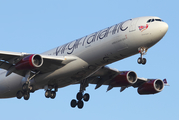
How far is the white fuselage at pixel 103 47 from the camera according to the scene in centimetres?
4056

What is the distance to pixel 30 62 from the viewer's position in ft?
134

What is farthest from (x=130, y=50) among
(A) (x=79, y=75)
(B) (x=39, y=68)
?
(B) (x=39, y=68)

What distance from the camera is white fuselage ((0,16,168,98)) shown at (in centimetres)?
4056

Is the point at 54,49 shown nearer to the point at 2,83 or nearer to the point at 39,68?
the point at 39,68

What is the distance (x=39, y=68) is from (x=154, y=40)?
12.5 metres

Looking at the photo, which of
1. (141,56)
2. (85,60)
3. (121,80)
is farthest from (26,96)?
(141,56)

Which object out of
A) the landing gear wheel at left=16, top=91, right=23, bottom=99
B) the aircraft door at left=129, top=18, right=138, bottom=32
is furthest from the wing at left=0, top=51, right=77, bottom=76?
the aircraft door at left=129, top=18, right=138, bottom=32

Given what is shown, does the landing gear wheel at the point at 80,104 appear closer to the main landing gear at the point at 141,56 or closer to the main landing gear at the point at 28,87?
the main landing gear at the point at 28,87

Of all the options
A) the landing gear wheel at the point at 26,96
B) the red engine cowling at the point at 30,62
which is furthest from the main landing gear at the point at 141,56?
the landing gear wheel at the point at 26,96

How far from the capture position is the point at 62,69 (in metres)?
43.4

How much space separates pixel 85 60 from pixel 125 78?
776 cm

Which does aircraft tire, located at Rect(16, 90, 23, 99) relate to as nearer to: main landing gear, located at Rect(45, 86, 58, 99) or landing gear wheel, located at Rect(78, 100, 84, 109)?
main landing gear, located at Rect(45, 86, 58, 99)

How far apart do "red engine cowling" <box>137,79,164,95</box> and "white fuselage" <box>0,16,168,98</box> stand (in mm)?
10246

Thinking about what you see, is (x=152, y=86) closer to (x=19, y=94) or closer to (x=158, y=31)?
(x=158, y=31)
